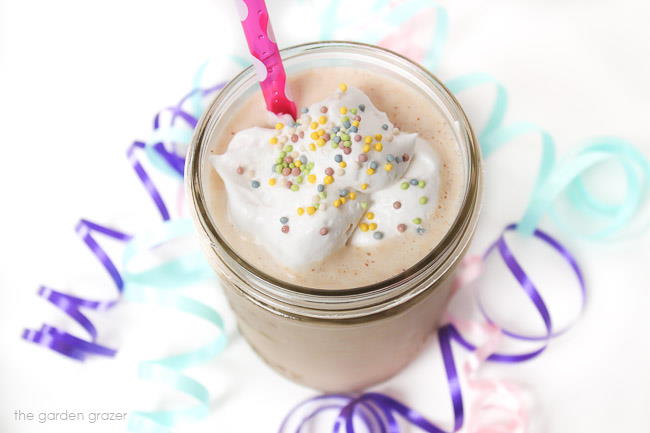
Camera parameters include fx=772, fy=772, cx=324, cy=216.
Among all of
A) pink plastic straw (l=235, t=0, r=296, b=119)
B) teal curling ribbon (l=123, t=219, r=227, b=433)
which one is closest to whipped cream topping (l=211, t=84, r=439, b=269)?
pink plastic straw (l=235, t=0, r=296, b=119)

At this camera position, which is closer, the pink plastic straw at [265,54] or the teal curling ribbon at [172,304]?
the pink plastic straw at [265,54]

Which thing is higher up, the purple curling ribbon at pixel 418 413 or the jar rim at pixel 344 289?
the jar rim at pixel 344 289

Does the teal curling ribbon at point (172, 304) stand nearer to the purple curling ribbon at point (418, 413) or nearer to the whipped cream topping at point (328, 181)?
the purple curling ribbon at point (418, 413)

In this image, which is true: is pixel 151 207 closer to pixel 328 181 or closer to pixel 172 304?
pixel 172 304

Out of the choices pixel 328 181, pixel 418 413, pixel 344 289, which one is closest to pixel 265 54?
pixel 328 181

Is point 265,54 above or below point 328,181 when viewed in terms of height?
above

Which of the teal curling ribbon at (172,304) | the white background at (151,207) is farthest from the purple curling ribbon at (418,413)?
the teal curling ribbon at (172,304)
